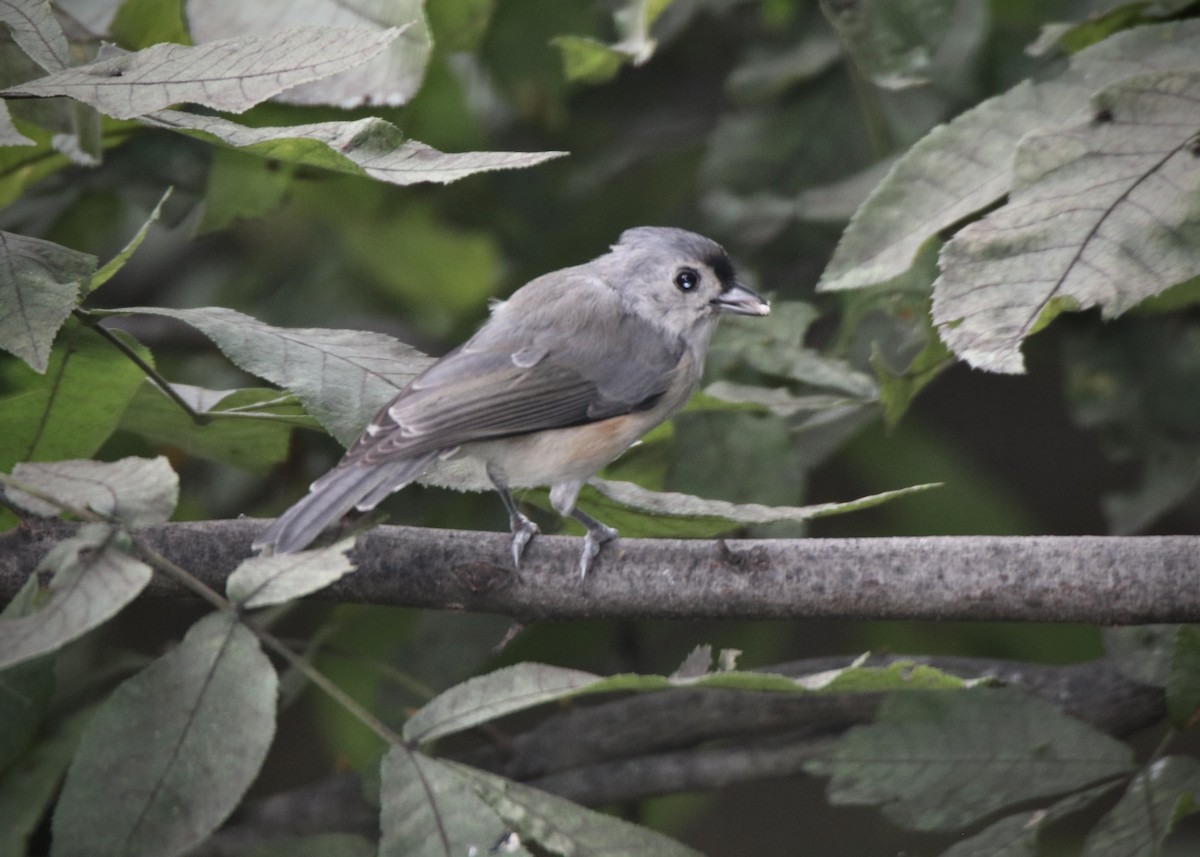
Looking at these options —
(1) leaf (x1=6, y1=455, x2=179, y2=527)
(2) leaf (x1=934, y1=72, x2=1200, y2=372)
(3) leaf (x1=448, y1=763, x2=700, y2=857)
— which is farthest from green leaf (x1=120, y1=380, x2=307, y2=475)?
(2) leaf (x1=934, y1=72, x2=1200, y2=372)

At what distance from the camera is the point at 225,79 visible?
1.56m

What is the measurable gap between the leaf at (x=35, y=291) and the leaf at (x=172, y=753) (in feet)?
1.28

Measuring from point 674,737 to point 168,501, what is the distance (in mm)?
1209

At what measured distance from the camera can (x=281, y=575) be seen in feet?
4.91

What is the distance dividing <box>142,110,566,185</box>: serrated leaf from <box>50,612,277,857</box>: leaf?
578mm

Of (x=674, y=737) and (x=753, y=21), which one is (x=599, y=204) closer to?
(x=753, y=21)

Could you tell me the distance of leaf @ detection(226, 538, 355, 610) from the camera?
4.75ft

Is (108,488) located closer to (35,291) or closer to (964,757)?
(35,291)

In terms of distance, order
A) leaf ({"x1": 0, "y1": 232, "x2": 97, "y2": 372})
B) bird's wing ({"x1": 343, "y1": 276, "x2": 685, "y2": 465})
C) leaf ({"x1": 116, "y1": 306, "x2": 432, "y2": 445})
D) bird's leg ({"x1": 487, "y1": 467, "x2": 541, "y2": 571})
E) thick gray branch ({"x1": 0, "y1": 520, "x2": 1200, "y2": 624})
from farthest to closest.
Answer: bird's wing ({"x1": 343, "y1": 276, "x2": 685, "y2": 465}) → bird's leg ({"x1": 487, "y1": 467, "x2": 541, "y2": 571}) → leaf ({"x1": 116, "y1": 306, "x2": 432, "y2": 445}) → thick gray branch ({"x1": 0, "y1": 520, "x2": 1200, "y2": 624}) → leaf ({"x1": 0, "y1": 232, "x2": 97, "y2": 372})

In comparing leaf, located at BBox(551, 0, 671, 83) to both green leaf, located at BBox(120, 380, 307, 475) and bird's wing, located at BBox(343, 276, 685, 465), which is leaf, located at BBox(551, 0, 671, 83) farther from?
green leaf, located at BBox(120, 380, 307, 475)

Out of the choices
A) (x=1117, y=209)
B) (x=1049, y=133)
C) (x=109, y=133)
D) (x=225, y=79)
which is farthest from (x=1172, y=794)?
(x=109, y=133)

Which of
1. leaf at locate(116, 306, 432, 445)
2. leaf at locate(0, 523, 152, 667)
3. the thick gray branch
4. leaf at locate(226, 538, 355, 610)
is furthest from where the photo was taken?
leaf at locate(116, 306, 432, 445)

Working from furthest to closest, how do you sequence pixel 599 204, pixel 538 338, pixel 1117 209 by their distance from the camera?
pixel 599 204 → pixel 538 338 → pixel 1117 209

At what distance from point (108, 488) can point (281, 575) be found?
27cm
